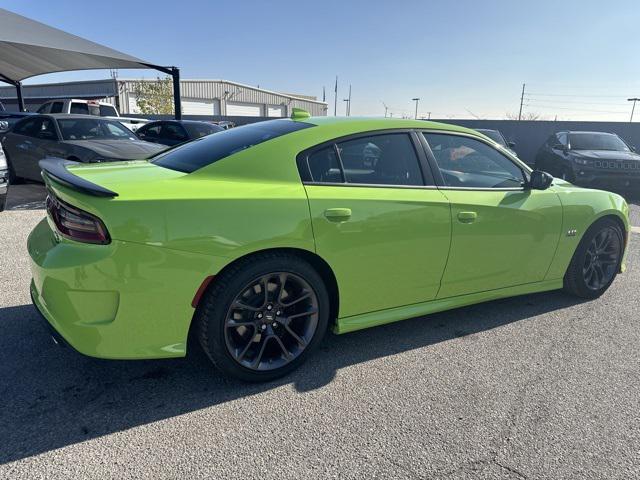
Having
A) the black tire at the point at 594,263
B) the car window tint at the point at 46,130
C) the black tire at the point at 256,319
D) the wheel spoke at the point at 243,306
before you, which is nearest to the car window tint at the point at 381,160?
the black tire at the point at 256,319

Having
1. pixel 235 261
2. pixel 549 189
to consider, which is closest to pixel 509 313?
pixel 549 189

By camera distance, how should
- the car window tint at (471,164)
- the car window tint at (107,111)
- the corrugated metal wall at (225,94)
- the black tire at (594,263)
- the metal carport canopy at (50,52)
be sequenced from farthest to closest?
the corrugated metal wall at (225,94) < the car window tint at (107,111) < the metal carport canopy at (50,52) < the black tire at (594,263) < the car window tint at (471,164)

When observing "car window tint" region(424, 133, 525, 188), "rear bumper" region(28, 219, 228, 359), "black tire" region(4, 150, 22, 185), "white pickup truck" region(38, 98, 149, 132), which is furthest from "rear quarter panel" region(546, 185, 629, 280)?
"white pickup truck" region(38, 98, 149, 132)

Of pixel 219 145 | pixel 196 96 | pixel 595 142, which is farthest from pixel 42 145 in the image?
pixel 196 96

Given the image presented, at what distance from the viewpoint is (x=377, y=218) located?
2.80 metres

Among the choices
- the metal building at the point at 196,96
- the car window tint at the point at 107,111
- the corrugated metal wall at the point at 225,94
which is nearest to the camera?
the car window tint at the point at 107,111

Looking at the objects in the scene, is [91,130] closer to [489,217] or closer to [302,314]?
[302,314]

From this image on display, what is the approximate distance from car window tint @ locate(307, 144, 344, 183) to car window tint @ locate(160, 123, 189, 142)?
32.3 feet

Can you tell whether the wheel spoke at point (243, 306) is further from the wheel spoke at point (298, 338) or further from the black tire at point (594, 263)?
the black tire at point (594, 263)

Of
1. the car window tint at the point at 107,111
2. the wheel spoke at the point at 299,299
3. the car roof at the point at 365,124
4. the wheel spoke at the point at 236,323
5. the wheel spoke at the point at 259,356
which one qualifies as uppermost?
the car window tint at the point at 107,111

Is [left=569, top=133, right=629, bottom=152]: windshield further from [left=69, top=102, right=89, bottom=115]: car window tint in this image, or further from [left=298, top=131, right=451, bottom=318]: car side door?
[left=69, top=102, right=89, bottom=115]: car window tint

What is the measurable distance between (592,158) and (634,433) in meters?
9.54

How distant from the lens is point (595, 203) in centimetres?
397

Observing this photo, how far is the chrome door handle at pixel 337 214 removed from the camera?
266 cm
